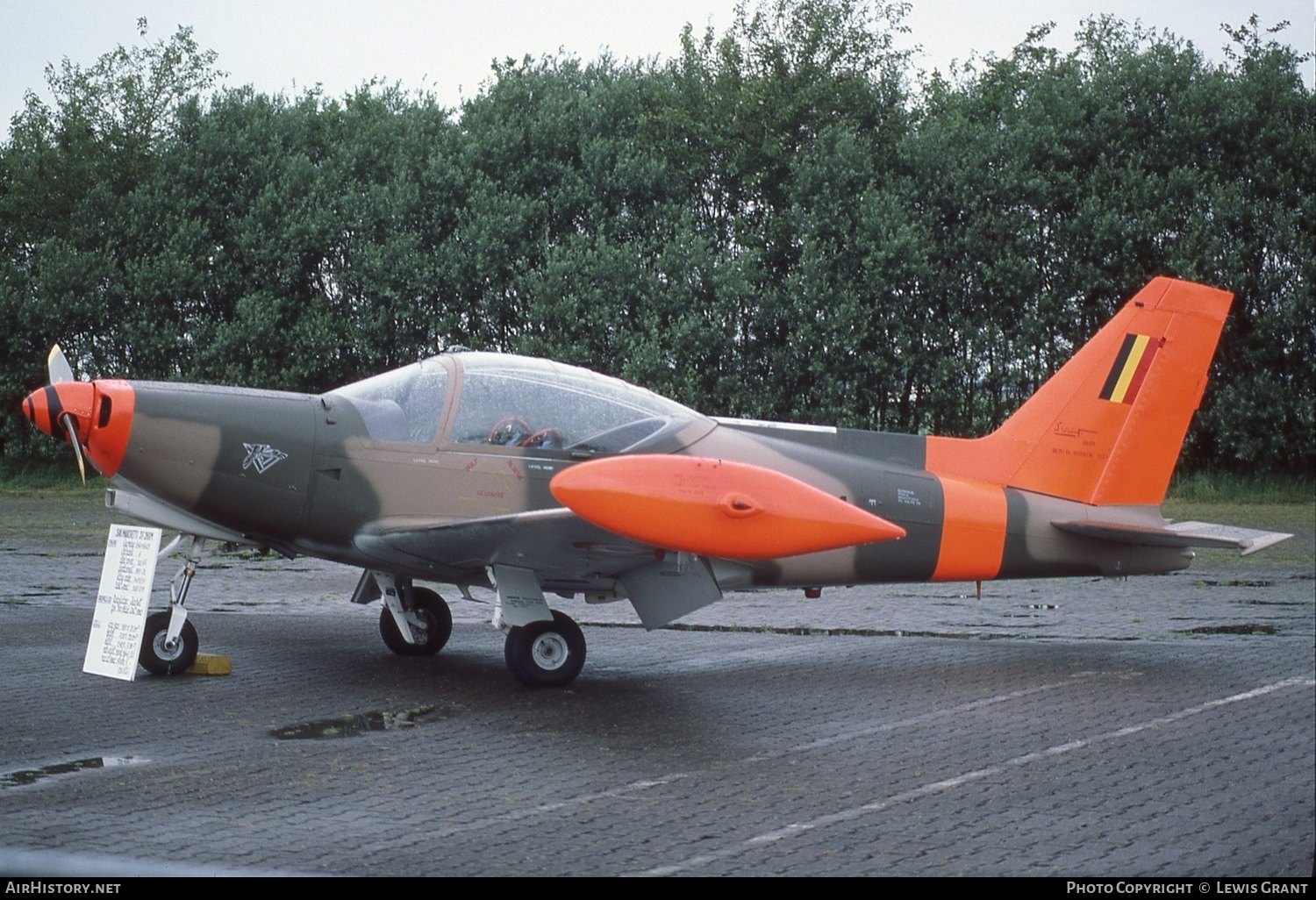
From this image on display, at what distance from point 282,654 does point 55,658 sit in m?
1.57

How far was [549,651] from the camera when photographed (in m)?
8.61

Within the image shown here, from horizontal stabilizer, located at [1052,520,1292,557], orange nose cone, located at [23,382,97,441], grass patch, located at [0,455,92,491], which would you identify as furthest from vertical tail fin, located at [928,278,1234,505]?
grass patch, located at [0,455,92,491]

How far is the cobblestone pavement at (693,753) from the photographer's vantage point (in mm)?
4977

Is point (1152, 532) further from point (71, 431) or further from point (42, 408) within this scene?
point (42, 408)

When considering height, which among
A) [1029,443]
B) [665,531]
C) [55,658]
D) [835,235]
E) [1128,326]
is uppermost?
[835,235]

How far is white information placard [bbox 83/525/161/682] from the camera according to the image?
8.37 m

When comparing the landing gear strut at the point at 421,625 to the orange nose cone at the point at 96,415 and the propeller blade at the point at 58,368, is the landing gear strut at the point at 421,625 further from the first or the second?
the propeller blade at the point at 58,368

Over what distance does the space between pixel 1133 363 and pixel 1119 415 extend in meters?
0.41

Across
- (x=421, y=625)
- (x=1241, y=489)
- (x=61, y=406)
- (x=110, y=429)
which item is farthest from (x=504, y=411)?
(x=1241, y=489)

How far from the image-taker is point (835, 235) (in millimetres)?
28844

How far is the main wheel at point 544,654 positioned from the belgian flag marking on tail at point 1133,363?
461cm

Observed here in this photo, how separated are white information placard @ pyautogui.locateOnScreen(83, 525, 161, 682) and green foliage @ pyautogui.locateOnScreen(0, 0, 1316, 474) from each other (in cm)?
1770

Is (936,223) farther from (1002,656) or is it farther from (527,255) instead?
(1002,656)

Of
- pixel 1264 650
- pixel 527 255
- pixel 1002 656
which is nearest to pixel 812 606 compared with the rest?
pixel 1002 656
